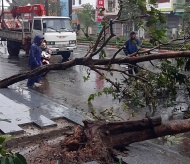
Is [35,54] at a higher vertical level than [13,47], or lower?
higher

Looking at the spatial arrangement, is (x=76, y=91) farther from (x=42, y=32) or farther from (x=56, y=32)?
(x=42, y=32)

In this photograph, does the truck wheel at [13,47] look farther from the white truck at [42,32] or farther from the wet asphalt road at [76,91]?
the wet asphalt road at [76,91]

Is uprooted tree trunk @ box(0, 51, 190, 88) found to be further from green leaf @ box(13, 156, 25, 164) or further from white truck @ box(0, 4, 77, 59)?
white truck @ box(0, 4, 77, 59)

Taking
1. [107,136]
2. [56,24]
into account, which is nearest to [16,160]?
[107,136]

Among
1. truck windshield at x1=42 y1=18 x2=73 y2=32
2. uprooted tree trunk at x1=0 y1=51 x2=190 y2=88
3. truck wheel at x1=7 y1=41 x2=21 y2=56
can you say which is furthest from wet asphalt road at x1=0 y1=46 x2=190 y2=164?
truck wheel at x1=7 y1=41 x2=21 y2=56

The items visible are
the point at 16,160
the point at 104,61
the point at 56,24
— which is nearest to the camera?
the point at 16,160

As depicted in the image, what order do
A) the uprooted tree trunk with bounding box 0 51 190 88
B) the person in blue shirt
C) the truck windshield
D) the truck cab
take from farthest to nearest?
the truck windshield
the truck cab
the person in blue shirt
the uprooted tree trunk with bounding box 0 51 190 88

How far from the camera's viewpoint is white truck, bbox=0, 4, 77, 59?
1519 centimetres

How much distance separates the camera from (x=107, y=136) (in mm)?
4230

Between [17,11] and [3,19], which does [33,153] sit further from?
[3,19]

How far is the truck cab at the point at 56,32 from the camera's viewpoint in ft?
49.4

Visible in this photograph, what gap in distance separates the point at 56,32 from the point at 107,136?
11.5 meters

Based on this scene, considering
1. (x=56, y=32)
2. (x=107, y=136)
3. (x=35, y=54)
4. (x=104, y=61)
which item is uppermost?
(x=56, y=32)

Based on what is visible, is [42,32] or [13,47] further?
[13,47]
